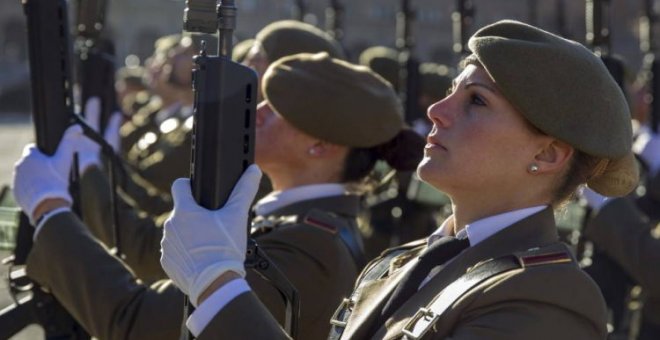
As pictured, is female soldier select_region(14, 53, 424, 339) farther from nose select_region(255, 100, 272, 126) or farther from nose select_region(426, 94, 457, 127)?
nose select_region(426, 94, 457, 127)

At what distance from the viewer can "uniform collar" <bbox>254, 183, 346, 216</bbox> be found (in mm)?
3836

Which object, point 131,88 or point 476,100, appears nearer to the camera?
point 476,100

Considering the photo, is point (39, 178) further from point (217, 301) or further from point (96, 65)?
point (96, 65)

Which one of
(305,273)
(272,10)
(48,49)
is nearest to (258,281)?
(305,273)

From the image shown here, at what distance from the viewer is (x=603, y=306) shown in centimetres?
→ 245

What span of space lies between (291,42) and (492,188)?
93.2 inches

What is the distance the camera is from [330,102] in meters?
3.87

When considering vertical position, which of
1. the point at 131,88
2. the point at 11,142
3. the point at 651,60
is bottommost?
the point at 11,142

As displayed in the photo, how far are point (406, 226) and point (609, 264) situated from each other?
1.89 metres

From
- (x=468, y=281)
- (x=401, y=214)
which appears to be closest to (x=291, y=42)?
(x=468, y=281)

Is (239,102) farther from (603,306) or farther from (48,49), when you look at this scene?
(48,49)

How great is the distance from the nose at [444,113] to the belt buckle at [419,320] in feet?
1.25

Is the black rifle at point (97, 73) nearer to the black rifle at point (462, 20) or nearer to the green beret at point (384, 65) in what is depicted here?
the black rifle at point (462, 20)

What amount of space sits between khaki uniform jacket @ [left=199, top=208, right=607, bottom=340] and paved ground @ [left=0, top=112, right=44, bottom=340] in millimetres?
4866
